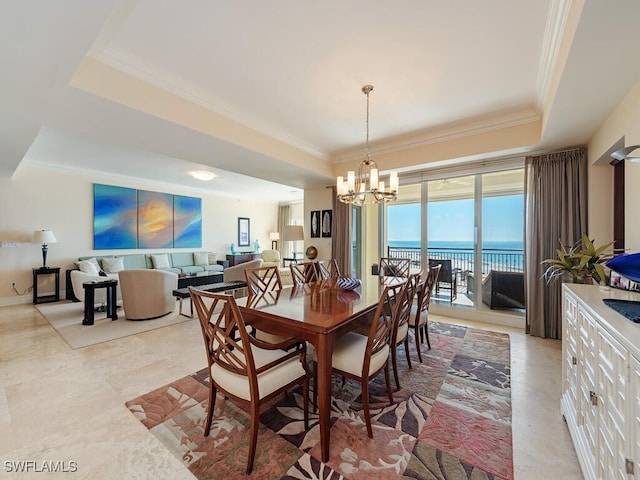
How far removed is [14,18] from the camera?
143 cm

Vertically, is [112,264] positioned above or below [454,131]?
below

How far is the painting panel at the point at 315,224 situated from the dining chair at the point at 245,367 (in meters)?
4.02

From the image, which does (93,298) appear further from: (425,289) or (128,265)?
(425,289)

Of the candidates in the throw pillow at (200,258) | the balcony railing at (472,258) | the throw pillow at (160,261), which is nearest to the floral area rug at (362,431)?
the balcony railing at (472,258)

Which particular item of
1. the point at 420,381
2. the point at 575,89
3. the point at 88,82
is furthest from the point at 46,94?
the point at 575,89

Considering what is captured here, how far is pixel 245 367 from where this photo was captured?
1.50m

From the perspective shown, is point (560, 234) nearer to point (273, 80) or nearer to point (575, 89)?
point (575, 89)

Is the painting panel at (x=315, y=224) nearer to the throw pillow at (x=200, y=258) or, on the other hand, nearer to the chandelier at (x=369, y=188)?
the chandelier at (x=369, y=188)

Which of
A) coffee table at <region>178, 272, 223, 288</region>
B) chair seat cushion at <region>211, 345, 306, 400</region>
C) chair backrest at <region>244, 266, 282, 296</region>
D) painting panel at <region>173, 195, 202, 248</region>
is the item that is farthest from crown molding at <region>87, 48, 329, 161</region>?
painting panel at <region>173, 195, 202, 248</region>

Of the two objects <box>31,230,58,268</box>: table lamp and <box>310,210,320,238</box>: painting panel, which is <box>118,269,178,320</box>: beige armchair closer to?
<box>31,230,58,268</box>: table lamp

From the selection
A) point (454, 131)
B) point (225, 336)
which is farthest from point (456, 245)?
point (225, 336)

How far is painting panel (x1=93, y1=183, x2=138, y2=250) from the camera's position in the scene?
5852 mm

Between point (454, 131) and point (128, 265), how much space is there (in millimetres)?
6997

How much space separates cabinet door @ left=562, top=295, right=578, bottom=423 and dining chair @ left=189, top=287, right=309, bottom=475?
165 centimetres
